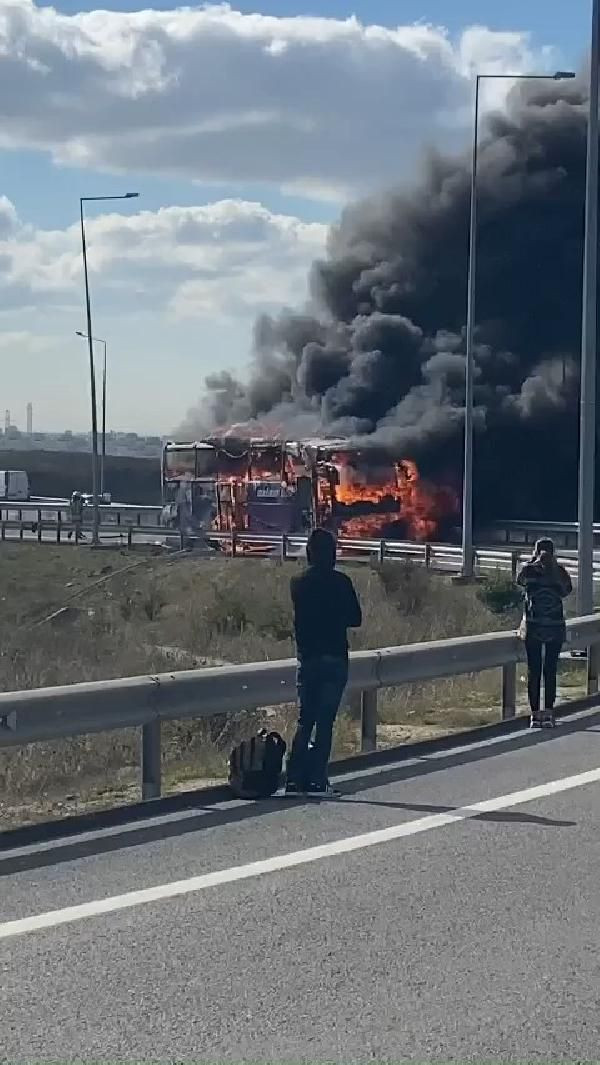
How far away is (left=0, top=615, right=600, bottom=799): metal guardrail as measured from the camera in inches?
350

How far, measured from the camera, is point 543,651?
1338 cm

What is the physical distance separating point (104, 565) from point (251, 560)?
3.97 metres

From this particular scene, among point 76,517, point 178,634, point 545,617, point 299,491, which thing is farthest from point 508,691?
point 76,517

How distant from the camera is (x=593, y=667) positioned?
15.7m

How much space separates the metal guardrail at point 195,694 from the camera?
890cm

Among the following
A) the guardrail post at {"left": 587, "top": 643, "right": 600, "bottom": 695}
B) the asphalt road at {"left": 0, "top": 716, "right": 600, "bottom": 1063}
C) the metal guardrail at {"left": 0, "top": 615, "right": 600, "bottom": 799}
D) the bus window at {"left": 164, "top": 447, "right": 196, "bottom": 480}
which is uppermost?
the bus window at {"left": 164, "top": 447, "right": 196, "bottom": 480}

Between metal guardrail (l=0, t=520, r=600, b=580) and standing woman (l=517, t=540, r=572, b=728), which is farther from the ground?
standing woman (l=517, t=540, r=572, b=728)

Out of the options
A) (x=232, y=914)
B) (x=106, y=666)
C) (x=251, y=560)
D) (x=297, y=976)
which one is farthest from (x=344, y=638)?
(x=251, y=560)

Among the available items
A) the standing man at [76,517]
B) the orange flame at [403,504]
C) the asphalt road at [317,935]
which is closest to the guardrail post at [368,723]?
the asphalt road at [317,935]

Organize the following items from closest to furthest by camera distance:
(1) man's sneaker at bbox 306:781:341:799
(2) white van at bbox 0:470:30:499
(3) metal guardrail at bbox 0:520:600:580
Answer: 1. (1) man's sneaker at bbox 306:781:341:799
2. (3) metal guardrail at bbox 0:520:600:580
3. (2) white van at bbox 0:470:30:499

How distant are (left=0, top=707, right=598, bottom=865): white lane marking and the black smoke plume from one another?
1320 inches

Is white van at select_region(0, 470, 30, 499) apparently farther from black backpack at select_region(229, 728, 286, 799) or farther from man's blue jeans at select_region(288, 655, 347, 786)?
black backpack at select_region(229, 728, 286, 799)

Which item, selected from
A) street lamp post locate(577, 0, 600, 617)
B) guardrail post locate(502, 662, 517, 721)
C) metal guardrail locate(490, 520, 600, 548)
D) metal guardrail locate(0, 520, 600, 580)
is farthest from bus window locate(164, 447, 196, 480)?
guardrail post locate(502, 662, 517, 721)

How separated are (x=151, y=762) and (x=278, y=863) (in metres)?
1.91
